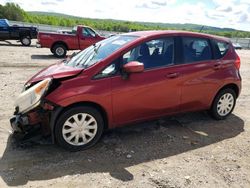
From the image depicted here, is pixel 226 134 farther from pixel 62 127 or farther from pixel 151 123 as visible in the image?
pixel 62 127

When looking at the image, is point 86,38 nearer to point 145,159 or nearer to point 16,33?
point 16,33

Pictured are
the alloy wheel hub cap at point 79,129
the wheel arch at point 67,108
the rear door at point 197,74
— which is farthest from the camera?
the rear door at point 197,74

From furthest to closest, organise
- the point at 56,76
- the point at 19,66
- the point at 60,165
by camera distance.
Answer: the point at 19,66 → the point at 56,76 → the point at 60,165

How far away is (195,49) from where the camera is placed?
17.8 ft

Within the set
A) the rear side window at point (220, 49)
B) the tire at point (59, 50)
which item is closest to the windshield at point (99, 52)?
the rear side window at point (220, 49)

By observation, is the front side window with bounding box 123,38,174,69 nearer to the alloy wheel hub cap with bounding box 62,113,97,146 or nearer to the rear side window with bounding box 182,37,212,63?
the rear side window with bounding box 182,37,212,63

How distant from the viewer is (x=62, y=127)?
167 inches

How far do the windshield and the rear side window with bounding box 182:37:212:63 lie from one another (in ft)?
3.11

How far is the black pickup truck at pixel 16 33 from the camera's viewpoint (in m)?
20.3

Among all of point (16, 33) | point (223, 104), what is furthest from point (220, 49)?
point (16, 33)

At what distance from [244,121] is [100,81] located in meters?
3.32

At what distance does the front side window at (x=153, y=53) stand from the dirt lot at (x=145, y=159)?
1.22m

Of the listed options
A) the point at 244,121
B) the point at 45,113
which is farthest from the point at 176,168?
the point at 244,121

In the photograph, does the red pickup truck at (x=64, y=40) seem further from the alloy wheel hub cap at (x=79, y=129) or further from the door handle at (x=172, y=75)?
the alloy wheel hub cap at (x=79, y=129)
